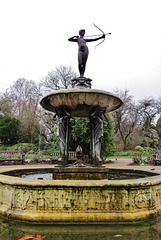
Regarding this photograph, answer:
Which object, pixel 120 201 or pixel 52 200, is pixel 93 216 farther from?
pixel 52 200

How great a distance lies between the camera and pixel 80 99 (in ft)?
16.1

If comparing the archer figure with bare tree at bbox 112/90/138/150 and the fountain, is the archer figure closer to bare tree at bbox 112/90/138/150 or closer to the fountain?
the fountain

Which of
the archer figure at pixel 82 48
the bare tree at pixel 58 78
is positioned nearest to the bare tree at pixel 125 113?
the bare tree at pixel 58 78

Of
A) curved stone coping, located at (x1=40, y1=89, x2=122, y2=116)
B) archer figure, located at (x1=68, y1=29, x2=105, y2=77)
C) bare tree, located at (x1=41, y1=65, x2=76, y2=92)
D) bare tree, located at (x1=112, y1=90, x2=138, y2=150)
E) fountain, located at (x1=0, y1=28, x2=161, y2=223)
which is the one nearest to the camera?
fountain, located at (x1=0, y1=28, x2=161, y2=223)

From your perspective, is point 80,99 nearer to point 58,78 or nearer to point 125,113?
point 58,78

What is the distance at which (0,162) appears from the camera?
16.5m

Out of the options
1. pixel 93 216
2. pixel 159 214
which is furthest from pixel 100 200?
pixel 159 214

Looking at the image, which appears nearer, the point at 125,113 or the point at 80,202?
the point at 80,202

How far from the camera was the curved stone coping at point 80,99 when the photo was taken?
4715 millimetres

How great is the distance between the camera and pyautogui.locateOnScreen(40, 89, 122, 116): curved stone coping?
4.71 metres

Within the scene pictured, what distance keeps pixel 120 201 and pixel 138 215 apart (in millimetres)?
342

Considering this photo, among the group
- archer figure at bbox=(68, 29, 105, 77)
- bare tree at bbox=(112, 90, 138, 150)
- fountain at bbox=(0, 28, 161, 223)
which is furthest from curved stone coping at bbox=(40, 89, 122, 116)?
bare tree at bbox=(112, 90, 138, 150)

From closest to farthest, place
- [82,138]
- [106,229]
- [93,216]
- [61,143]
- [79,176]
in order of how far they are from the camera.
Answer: [106,229], [93,216], [79,176], [61,143], [82,138]

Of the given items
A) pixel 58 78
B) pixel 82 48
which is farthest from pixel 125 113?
pixel 82 48
